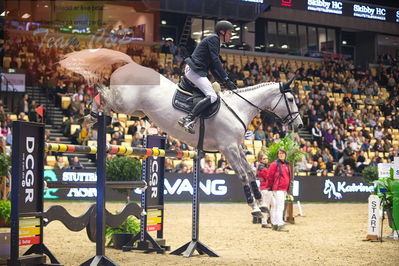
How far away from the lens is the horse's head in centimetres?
823

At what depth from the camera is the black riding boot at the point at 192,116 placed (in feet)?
23.7

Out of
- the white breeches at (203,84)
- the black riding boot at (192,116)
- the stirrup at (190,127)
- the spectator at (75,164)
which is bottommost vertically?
the spectator at (75,164)

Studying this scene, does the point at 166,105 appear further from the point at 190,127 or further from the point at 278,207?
the point at 278,207

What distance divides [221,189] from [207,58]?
11803 mm

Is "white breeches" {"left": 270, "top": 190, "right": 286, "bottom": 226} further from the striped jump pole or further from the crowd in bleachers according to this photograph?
the striped jump pole

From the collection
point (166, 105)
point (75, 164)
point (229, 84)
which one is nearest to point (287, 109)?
point (229, 84)

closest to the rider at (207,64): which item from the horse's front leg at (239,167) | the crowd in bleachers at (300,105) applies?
the horse's front leg at (239,167)

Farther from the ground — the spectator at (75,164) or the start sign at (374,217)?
the spectator at (75,164)

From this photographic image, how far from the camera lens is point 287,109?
8.24 m

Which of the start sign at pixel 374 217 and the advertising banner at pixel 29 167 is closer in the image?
the advertising banner at pixel 29 167

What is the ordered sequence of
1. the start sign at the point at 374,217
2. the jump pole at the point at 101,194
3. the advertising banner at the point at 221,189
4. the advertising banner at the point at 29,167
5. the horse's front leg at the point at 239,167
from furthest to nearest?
the advertising banner at the point at 221,189 → the start sign at the point at 374,217 → the horse's front leg at the point at 239,167 → the jump pole at the point at 101,194 → the advertising banner at the point at 29,167

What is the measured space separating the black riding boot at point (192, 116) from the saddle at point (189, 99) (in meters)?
0.10

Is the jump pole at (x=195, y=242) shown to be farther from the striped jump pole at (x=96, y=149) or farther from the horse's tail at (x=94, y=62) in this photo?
the horse's tail at (x=94, y=62)

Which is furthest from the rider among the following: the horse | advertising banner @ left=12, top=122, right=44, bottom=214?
advertising banner @ left=12, top=122, right=44, bottom=214
